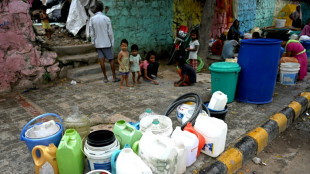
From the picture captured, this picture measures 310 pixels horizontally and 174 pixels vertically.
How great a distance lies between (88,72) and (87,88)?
3.54 feet

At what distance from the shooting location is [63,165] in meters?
2.14

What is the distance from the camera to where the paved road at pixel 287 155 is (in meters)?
2.96

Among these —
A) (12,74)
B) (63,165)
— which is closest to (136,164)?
(63,165)

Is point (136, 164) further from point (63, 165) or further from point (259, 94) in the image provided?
point (259, 94)

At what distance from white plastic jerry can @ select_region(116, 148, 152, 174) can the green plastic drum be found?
2.67m

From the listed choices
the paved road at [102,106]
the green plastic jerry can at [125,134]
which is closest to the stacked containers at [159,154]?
the green plastic jerry can at [125,134]

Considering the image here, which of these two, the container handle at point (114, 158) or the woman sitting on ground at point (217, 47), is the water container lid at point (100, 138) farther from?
the woman sitting on ground at point (217, 47)

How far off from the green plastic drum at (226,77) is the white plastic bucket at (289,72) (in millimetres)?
2027

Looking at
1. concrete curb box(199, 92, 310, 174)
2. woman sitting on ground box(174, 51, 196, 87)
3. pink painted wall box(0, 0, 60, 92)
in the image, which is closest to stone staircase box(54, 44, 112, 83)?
pink painted wall box(0, 0, 60, 92)

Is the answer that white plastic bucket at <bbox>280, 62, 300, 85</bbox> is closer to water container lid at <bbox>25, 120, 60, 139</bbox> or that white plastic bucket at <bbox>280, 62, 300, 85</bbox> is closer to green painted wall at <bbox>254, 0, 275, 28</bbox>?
water container lid at <bbox>25, 120, 60, 139</bbox>

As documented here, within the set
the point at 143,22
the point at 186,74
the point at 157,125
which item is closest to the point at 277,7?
the point at 143,22

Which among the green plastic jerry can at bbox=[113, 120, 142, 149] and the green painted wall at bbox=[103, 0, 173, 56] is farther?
the green painted wall at bbox=[103, 0, 173, 56]

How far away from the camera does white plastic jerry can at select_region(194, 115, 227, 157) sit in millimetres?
2629

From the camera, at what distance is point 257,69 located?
409 cm
